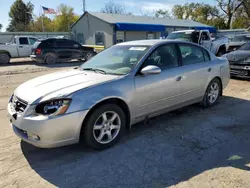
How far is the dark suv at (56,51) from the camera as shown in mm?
15117

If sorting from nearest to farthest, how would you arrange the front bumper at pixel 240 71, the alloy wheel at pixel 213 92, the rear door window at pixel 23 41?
the alloy wheel at pixel 213 92 < the front bumper at pixel 240 71 < the rear door window at pixel 23 41

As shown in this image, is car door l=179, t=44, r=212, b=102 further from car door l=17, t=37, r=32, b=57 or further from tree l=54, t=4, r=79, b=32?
tree l=54, t=4, r=79, b=32

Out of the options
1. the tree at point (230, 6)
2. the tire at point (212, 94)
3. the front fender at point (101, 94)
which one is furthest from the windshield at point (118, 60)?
the tree at point (230, 6)

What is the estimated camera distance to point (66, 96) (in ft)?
10.4

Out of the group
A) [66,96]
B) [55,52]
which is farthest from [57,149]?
[55,52]

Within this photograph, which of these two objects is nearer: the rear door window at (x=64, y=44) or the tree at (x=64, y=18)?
the rear door window at (x=64, y=44)

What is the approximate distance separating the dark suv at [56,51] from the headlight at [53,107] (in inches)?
505

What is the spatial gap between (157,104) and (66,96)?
5.54 feet

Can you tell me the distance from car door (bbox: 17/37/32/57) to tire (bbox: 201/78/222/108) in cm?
1509

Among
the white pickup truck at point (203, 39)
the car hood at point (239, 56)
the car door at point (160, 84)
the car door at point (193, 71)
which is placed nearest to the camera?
the car door at point (160, 84)

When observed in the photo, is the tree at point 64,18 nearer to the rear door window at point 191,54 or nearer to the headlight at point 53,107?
the rear door window at point 191,54

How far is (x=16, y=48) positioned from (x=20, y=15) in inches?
1643

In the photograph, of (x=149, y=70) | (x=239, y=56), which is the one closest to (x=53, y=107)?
(x=149, y=70)

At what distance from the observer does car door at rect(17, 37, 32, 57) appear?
56.1ft
